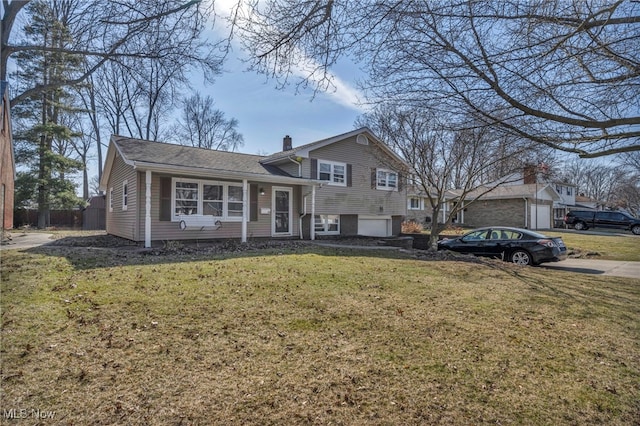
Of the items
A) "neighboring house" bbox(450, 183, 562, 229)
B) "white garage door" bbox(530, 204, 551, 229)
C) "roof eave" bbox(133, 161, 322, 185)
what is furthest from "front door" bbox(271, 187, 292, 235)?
"white garage door" bbox(530, 204, 551, 229)

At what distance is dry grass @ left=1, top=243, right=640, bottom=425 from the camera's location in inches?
104

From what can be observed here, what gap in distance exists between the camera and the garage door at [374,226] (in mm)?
19219

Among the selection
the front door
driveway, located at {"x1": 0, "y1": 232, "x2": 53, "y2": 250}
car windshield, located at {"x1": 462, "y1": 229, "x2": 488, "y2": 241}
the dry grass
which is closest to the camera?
the dry grass

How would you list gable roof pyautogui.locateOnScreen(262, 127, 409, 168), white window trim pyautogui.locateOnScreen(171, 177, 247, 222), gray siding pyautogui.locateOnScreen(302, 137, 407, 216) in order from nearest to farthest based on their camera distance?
white window trim pyautogui.locateOnScreen(171, 177, 247, 222), gable roof pyautogui.locateOnScreen(262, 127, 409, 168), gray siding pyautogui.locateOnScreen(302, 137, 407, 216)

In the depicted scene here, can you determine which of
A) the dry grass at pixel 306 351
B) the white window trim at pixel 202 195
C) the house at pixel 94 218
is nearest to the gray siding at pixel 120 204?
the white window trim at pixel 202 195

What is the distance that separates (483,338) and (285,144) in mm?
18321

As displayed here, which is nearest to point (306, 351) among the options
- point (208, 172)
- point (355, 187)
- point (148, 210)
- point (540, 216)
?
point (148, 210)

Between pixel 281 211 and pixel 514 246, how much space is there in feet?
30.1

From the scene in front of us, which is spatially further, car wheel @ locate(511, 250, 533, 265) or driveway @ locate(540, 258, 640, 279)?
car wheel @ locate(511, 250, 533, 265)

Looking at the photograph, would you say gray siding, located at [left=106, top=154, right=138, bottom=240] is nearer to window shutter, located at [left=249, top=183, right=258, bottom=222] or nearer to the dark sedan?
window shutter, located at [left=249, top=183, right=258, bottom=222]

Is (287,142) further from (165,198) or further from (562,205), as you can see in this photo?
(562,205)

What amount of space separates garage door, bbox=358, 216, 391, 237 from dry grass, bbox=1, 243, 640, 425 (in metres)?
12.5

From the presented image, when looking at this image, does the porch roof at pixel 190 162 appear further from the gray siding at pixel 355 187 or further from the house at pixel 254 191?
the gray siding at pixel 355 187

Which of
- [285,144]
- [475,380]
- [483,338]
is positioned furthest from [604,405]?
[285,144]
